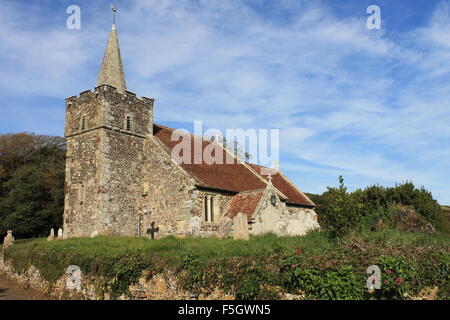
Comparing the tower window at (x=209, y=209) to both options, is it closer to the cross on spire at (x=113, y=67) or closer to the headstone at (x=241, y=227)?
the headstone at (x=241, y=227)

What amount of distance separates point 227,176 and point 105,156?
26.0ft

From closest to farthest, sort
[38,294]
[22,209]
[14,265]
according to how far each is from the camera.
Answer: [38,294] < [14,265] < [22,209]

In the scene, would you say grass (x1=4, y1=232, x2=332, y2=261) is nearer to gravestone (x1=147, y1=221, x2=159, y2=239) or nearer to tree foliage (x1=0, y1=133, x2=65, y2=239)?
gravestone (x1=147, y1=221, x2=159, y2=239)

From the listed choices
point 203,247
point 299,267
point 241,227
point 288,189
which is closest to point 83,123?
point 241,227

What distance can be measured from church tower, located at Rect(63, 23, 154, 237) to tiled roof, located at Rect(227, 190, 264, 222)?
5.73 metres

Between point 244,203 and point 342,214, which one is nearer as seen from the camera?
point 342,214

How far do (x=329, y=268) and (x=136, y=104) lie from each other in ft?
58.9

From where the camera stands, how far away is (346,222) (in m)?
13.8

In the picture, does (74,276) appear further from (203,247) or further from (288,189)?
(288,189)

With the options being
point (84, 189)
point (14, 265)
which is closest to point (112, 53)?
point (84, 189)

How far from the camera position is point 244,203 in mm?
22344

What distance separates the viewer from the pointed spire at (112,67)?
24.5 metres

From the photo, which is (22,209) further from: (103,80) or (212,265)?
(212,265)

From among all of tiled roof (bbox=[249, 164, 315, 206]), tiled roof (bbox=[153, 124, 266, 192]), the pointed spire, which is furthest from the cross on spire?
tiled roof (bbox=[249, 164, 315, 206])
